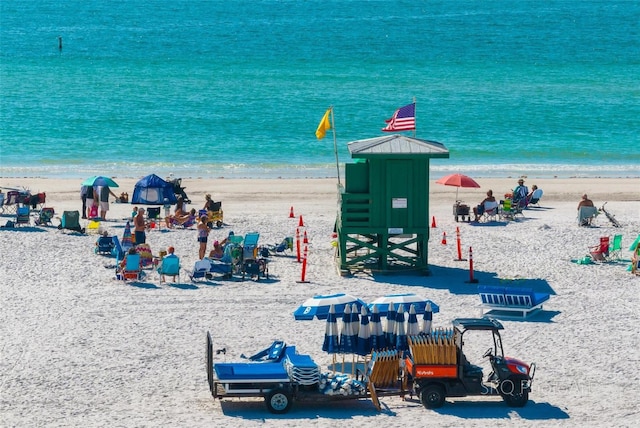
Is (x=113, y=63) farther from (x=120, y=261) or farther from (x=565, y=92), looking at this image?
(x=120, y=261)

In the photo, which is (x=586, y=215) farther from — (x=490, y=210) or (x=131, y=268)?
(x=131, y=268)

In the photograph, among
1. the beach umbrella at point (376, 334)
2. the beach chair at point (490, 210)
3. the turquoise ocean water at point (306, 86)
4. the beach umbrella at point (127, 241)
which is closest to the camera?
the beach umbrella at point (376, 334)

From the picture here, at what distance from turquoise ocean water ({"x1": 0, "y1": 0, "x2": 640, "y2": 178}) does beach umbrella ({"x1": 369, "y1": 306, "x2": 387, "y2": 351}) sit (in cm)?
2539

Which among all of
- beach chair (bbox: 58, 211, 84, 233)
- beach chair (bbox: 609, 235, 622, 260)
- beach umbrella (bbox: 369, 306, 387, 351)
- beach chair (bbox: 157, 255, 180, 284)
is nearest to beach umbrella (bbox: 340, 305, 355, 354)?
beach umbrella (bbox: 369, 306, 387, 351)

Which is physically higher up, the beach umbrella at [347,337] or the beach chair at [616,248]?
the beach chair at [616,248]

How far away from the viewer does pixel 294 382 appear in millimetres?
15938

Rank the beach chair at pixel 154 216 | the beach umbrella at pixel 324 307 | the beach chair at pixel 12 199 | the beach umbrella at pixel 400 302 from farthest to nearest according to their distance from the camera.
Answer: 1. the beach chair at pixel 12 199
2. the beach chair at pixel 154 216
3. the beach umbrella at pixel 324 307
4. the beach umbrella at pixel 400 302

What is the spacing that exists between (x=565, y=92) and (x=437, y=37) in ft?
95.8

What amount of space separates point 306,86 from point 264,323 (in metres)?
52.4

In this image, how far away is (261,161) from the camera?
155 feet

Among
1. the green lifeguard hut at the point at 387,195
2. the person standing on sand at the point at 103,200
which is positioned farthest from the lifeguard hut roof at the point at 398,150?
the person standing on sand at the point at 103,200

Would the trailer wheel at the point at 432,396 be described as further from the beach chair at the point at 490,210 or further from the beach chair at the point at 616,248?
the beach chair at the point at 490,210

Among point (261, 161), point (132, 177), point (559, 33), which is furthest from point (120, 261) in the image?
point (559, 33)

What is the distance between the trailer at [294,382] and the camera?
51.8 ft
